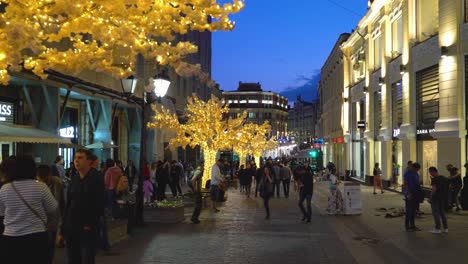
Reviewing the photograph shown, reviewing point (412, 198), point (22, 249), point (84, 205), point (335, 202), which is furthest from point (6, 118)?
point (22, 249)

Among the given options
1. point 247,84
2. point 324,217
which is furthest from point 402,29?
point 247,84

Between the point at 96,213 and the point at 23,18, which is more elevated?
the point at 23,18

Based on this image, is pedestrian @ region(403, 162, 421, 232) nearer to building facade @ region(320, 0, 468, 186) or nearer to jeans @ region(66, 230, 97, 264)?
building facade @ region(320, 0, 468, 186)

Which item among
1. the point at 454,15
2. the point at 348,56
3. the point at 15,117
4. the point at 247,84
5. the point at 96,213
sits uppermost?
the point at 247,84

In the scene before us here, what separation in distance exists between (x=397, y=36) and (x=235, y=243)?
21228 mm

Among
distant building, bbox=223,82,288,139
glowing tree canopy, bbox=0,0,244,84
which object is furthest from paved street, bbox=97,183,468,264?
distant building, bbox=223,82,288,139

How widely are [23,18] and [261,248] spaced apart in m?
5.96

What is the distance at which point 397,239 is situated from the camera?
12.6 meters

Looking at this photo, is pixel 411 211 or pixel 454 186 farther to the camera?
pixel 454 186

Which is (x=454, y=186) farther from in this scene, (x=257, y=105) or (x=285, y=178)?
(x=257, y=105)

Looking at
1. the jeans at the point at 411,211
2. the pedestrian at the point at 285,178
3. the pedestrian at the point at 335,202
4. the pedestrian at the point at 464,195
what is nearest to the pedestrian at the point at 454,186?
the pedestrian at the point at 464,195

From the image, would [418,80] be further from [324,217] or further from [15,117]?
[15,117]

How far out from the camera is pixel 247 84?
16225 cm

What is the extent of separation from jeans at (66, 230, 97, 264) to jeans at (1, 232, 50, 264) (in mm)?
1639
